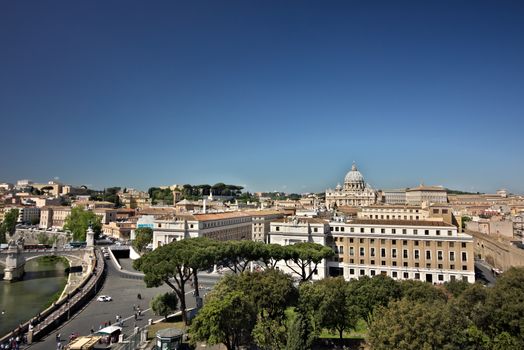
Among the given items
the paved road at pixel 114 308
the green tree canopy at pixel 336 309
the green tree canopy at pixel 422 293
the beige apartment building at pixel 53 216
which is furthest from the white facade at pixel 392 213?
the beige apartment building at pixel 53 216

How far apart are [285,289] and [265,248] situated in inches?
549

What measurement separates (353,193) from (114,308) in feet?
367

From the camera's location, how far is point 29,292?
44750mm

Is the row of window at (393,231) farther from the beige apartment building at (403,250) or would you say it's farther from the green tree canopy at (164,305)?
the green tree canopy at (164,305)

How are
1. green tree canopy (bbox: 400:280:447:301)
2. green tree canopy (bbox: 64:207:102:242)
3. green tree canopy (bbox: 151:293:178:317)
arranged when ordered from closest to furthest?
green tree canopy (bbox: 400:280:447:301), green tree canopy (bbox: 151:293:178:317), green tree canopy (bbox: 64:207:102:242)

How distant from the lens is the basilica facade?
133m

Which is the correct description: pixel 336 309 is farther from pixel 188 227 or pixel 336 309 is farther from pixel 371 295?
pixel 188 227

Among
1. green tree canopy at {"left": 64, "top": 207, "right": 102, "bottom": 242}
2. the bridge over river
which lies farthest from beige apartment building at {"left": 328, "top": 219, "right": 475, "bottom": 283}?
green tree canopy at {"left": 64, "top": 207, "right": 102, "bottom": 242}

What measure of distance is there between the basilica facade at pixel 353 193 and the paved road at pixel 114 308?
311 feet

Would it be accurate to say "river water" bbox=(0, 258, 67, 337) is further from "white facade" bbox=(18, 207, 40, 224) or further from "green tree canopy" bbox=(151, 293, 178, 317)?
"white facade" bbox=(18, 207, 40, 224)

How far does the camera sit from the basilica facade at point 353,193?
5246 inches

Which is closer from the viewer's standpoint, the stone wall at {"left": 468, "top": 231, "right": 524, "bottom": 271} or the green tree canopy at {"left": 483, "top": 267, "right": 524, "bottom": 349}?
the green tree canopy at {"left": 483, "top": 267, "right": 524, "bottom": 349}

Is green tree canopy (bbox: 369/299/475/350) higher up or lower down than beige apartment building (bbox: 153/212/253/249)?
lower down

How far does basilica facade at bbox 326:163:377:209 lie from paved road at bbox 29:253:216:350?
94.8 meters
